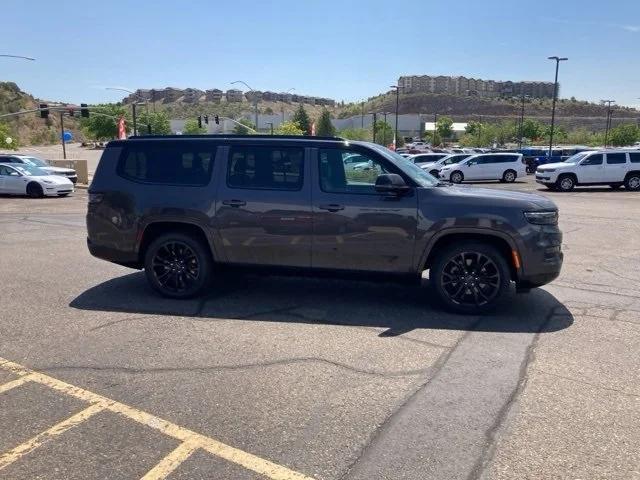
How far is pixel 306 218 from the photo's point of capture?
5898 millimetres

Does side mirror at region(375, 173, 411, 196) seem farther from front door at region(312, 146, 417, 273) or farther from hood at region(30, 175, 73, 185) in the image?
hood at region(30, 175, 73, 185)

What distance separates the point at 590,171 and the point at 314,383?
25036mm

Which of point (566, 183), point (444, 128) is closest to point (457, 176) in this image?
point (566, 183)

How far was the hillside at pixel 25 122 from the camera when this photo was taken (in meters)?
133

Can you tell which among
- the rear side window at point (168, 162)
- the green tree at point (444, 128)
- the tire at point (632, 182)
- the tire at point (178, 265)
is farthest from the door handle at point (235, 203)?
the green tree at point (444, 128)

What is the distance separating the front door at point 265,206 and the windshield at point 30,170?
1917 cm

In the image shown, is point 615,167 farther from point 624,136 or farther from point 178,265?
point 624,136

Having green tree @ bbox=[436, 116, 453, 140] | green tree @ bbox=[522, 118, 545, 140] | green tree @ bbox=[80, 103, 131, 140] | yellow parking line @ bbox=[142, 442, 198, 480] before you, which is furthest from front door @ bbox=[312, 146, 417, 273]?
green tree @ bbox=[80, 103, 131, 140]

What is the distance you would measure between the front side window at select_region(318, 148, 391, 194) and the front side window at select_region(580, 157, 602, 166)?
22.8 metres

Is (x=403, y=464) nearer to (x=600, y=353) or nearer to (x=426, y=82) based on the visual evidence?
(x=600, y=353)

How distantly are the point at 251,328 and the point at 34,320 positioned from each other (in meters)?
2.32

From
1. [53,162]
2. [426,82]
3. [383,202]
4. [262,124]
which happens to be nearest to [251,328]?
[383,202]

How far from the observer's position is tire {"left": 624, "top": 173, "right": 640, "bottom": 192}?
25328mm

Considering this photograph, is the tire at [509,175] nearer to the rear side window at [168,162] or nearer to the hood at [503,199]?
the hood at [503,199]
